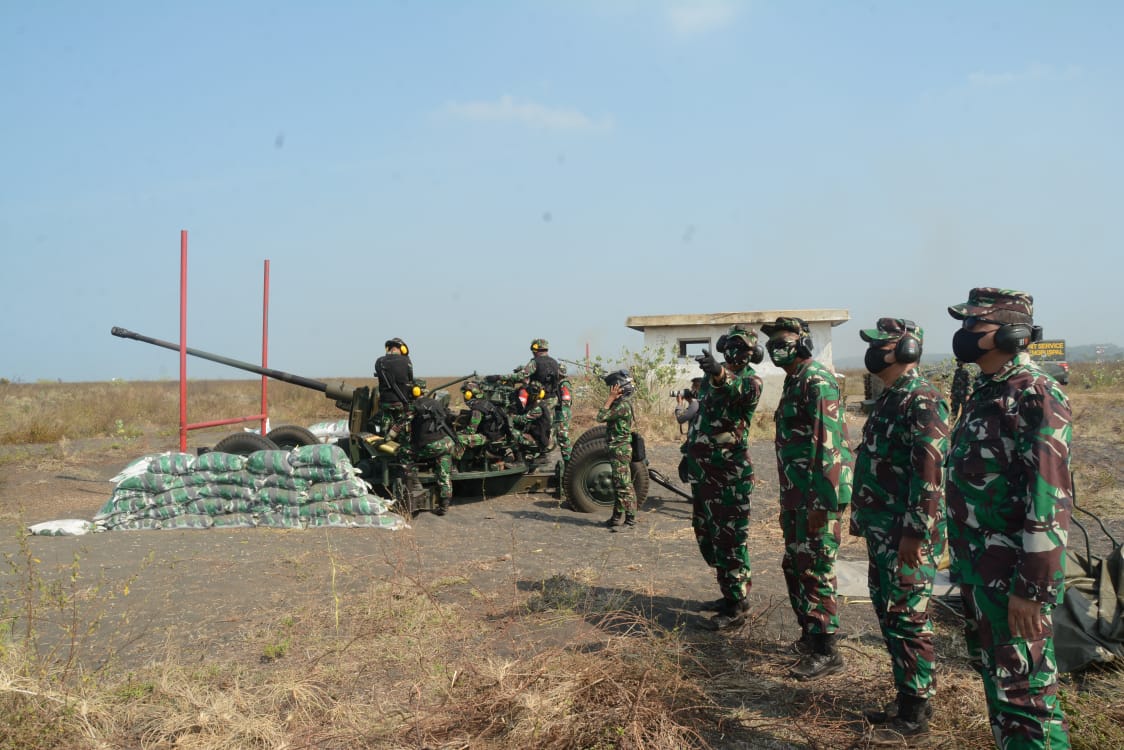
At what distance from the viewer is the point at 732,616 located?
467 cm

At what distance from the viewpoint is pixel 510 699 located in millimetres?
3137

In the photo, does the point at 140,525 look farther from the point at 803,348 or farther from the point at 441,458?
the point at 803,348

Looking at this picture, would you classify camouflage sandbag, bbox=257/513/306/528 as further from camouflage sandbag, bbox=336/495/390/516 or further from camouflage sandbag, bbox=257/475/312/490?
camouflage sandbag, bbox=336/495/390/516

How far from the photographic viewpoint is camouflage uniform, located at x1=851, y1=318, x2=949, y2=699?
3.12 m

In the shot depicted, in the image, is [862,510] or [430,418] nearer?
[862,510]

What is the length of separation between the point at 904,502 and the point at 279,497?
5982 mm

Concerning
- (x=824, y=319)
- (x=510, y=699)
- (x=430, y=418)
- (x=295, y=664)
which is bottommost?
(x=295, y=664)

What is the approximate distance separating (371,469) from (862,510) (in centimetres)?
636

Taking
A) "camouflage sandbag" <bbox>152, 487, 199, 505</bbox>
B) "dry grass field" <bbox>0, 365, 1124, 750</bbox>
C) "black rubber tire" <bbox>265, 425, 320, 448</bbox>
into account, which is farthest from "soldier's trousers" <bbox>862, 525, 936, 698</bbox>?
"black rubber tire" <bbox>265, 425, 320, 448</bbox>

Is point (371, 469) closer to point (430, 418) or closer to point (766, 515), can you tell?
point (430, 418)

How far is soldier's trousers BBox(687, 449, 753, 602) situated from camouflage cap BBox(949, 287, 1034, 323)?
2.07m

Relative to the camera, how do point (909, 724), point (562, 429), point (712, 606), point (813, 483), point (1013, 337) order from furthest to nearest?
1. point (562, 429)
2. point (712, 606)
3. point (813, 483)
4. point (909, 724)
5. point (1013, 337)

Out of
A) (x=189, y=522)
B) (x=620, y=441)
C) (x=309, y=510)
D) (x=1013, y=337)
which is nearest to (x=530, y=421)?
(x=620, y=441)

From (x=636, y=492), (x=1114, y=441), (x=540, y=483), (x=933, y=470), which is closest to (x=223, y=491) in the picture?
(x=540, y=483)
